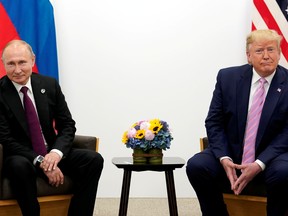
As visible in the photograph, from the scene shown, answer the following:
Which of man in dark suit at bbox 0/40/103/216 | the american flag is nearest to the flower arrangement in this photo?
man in dark suit at bbox 0/40/103/216

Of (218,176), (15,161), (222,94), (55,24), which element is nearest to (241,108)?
(222,94)

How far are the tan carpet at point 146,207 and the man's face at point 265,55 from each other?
152 cm

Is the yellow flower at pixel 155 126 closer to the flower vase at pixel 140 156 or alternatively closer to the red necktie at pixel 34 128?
the flower vase at pixel 140 156

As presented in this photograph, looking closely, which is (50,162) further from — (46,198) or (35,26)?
(35,26)

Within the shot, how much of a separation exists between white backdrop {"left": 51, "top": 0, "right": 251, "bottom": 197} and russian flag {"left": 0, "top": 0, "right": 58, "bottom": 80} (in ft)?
0.49

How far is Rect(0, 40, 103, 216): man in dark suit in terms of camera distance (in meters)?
3.41

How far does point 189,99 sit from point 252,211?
1810 mm

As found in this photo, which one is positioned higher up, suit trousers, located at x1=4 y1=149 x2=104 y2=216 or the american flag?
the american flag

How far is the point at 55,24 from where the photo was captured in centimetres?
497

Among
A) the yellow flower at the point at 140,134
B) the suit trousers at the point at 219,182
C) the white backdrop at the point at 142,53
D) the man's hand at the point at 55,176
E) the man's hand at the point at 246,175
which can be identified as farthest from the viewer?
the white backdrop at the point at 142,53

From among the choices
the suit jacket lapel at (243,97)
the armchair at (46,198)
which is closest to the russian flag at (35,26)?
the armchair at (46,198)

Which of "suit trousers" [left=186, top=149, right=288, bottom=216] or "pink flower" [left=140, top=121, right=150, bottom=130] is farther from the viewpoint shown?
"pink flower" [left=140, top=121, right=150, bottom=130]

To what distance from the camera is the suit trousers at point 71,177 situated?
3254 mm

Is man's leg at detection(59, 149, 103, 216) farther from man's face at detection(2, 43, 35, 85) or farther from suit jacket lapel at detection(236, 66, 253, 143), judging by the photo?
suit jacket lapel at detection(236, 66, 253, 143)
